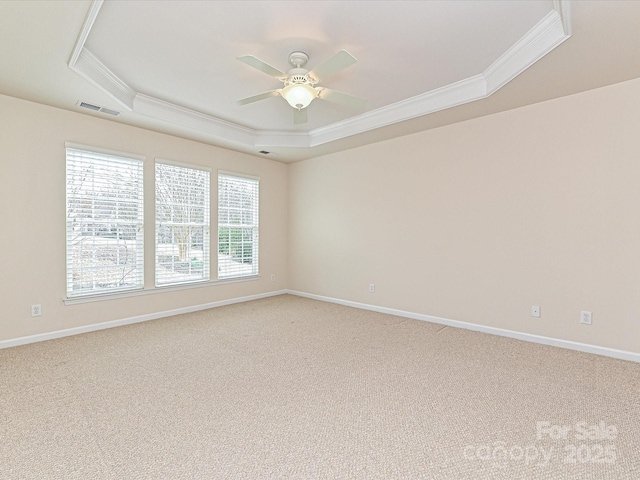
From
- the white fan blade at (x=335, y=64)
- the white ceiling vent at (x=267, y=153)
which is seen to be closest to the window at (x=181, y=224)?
the white ceiling vent at (x=267, y=153)

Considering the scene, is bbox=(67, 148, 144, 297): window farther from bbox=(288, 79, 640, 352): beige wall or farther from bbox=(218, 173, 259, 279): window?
bbox=(288, 79, 640, 352): beige wall

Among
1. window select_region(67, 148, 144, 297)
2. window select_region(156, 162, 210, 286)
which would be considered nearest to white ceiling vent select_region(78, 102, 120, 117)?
window select_region(67, 148, 144, 297)

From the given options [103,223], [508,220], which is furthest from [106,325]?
[508,220]

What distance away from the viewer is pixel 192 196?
483 cm

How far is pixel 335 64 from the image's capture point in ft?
8.05

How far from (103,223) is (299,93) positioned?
2975 mm

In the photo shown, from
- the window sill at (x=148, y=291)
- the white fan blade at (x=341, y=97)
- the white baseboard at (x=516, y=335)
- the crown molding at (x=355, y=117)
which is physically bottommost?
the white baseboard at (x=516, y=335)

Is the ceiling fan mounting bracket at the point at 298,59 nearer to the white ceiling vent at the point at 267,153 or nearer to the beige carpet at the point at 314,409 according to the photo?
the white ceiling vent at the point at 267,153

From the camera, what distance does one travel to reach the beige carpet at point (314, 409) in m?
1.62

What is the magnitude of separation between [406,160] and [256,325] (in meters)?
3.11

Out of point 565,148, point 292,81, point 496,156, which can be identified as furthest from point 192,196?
point 565,148

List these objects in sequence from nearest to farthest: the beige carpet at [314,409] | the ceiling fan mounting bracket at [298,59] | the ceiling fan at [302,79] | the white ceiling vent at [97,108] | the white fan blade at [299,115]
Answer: the beige carpet at [314,409], the ceiling fan at [302,79], the ceiling fan mounting bracket at [298,59], the white fan blade at [299,115], the white ceiling vent at [97,108]

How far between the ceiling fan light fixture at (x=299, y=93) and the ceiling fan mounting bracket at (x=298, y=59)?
0.23 metres

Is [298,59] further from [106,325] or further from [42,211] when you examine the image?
[106,325]
